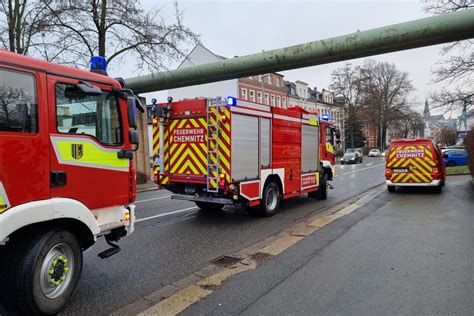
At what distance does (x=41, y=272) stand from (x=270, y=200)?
621cm

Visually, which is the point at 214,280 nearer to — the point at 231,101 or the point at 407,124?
the point at 231,101

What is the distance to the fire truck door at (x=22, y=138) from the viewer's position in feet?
10.9

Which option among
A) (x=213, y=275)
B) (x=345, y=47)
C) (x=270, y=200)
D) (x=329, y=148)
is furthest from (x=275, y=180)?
(x=345, y=47)

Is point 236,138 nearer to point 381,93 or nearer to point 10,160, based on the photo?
point 10,160

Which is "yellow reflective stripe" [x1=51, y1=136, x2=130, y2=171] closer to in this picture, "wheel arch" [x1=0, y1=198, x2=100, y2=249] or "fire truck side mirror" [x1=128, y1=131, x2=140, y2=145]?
"fire truck side mirror" [x1=128, y1=131, x2=140, y2=145]

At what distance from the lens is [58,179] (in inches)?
149

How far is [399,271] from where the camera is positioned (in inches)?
192

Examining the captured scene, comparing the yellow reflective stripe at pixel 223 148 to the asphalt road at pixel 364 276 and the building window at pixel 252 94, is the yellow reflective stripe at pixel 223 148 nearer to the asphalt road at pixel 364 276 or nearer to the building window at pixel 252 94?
the asphalt road at pixel 364 276

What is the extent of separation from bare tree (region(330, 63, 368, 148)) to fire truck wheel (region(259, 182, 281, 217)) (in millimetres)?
56185

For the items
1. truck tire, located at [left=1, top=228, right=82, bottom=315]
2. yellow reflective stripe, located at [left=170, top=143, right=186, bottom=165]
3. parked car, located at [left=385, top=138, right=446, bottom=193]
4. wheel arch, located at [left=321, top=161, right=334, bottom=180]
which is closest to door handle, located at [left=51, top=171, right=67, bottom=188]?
truck tire, located at [left=1, top=228, right=82, bottom=315]

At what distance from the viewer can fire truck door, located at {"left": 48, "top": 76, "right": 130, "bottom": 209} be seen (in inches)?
151

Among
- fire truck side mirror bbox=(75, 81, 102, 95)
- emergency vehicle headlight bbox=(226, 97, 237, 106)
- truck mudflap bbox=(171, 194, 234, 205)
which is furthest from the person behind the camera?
truck mudflap bbox=(171, 194, 234, 205)

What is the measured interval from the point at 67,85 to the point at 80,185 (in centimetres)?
109

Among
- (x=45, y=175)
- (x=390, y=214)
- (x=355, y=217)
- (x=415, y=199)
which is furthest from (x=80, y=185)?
(x=415, y=199)
